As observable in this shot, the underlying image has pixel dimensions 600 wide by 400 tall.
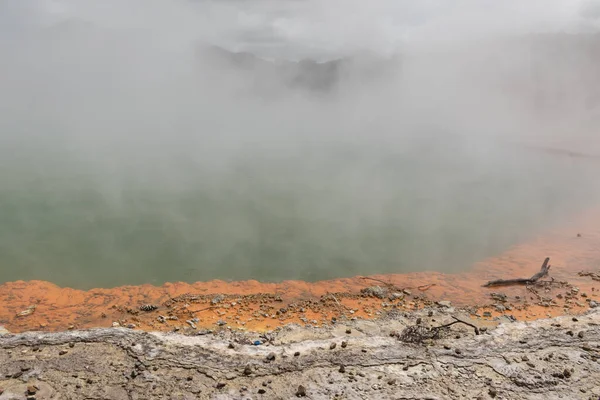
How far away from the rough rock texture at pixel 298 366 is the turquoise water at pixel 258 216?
2.64m

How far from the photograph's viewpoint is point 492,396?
12.0 feet

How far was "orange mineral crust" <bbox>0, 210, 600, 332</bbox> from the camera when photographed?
5.40 metres

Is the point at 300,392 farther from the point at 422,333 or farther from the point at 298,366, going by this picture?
the point at 422,333

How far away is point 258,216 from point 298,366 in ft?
20.9

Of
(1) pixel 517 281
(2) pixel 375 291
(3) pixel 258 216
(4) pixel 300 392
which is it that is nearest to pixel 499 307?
(1) pixel 517 281

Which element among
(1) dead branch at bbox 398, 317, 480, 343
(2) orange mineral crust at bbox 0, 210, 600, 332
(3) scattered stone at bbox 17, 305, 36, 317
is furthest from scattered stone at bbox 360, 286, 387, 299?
(3) scattered stone at bbox 17, 305, 36, 317

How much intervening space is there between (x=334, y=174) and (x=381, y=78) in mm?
57576

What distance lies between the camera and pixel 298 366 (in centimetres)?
405

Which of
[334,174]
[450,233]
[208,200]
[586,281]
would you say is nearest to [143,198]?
[208,200]

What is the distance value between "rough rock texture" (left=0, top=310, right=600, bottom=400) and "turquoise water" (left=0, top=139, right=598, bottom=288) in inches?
104

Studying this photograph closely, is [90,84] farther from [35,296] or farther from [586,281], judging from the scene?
[586,281]

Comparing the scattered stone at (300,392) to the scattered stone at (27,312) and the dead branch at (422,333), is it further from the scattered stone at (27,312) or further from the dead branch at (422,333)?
the scattered stone at (27,312)

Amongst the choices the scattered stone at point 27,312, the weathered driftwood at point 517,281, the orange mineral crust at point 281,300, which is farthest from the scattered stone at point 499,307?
the scattered stone at point 27,312

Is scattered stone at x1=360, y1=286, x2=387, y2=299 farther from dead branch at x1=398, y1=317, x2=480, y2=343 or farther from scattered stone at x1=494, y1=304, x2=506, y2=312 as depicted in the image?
scattered stone at x1=494, y1=304, x2=506, y2=312
